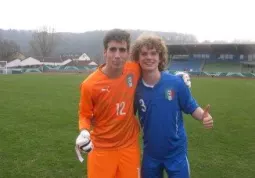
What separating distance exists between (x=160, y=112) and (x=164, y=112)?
38 millimetres

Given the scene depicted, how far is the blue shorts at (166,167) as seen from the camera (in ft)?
10.5

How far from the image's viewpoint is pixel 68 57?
9219 cm

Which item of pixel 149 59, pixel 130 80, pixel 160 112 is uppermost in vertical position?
pixel 149 59

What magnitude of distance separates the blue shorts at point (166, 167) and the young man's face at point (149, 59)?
887 millimetres

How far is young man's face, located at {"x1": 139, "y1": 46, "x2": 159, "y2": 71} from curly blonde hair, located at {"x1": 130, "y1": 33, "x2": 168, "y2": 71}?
4cm

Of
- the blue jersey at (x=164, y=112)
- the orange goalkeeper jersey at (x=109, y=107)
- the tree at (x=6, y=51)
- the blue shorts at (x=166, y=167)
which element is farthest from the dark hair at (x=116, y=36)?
the tree at (x=6, y=51)

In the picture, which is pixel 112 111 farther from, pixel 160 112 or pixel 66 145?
pixel 66 145

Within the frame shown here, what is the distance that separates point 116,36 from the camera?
10.3 feet

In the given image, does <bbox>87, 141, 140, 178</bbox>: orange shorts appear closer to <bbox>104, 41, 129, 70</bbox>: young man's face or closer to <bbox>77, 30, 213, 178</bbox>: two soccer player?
<bbox>77, 30, 213, 178</bbox>: two soccer player

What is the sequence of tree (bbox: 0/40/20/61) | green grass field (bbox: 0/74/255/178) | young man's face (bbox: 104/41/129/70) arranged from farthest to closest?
tree (bbox: 0/40/20/61)
green grass field (bbox: 0/74/255/178)
young man's face (bbox: 104/41/129/70)

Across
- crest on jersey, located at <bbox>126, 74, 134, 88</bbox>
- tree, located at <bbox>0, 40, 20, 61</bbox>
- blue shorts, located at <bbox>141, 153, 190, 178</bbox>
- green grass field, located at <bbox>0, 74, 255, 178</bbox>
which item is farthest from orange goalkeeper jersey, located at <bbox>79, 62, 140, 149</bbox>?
tree, located at <bbox>0, 40, 20, 61</bbox>

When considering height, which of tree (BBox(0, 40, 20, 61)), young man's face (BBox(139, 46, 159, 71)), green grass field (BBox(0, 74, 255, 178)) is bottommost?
green grass field (BBox(0, 74, 255, 178))

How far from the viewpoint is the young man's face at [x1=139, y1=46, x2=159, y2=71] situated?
321 cm

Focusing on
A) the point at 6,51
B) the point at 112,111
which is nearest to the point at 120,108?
the point at 112,111
